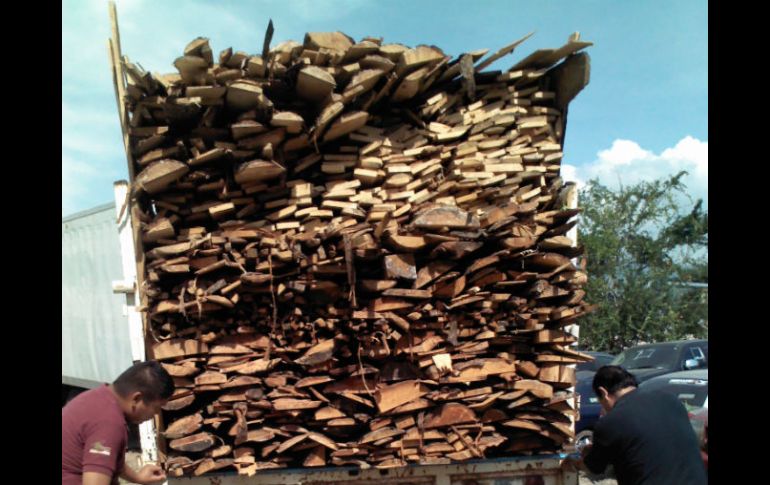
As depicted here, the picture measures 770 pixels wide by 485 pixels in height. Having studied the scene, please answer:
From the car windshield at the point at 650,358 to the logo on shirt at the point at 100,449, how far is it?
9.19 metres

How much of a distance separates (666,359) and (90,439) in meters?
9.44

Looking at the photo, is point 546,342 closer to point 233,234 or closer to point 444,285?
point 444,285

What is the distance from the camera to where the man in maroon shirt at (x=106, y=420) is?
2271mm

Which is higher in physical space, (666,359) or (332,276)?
(332,276)

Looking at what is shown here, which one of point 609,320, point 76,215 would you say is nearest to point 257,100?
point 76,215

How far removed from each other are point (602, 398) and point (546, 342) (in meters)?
0.55

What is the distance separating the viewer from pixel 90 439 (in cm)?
229

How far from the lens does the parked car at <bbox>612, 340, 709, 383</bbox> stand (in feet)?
30.5

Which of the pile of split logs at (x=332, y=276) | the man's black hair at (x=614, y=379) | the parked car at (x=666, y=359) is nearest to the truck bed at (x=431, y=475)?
the pile of split logs at (x=332, y=276)

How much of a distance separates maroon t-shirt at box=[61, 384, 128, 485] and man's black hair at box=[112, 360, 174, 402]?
0.11 meters

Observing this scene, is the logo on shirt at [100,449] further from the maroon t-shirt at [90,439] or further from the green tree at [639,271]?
the green tree at [639,271]

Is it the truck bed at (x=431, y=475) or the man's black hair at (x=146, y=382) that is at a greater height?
the man's black hair at (x=146, y=382)

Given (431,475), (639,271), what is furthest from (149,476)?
(639,271)

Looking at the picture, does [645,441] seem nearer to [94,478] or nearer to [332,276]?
[332,276]
